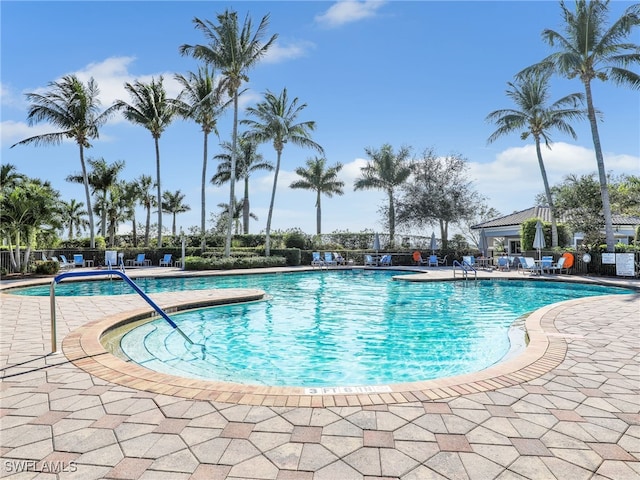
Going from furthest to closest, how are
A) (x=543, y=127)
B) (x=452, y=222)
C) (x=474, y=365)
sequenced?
1. (x=452, y=222)
2. (x=543, y=127)
3. (x=474, y=365)

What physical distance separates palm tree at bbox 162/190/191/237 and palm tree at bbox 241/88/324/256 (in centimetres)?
2549

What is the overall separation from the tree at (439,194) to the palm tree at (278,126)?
31.9ft

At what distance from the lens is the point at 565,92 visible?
20031 mm

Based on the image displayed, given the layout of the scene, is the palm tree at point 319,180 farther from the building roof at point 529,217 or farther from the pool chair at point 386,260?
the building roof at point 529,217

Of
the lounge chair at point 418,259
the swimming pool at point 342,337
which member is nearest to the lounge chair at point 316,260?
the lounge chair at point 418,259

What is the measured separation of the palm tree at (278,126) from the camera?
24.6 m

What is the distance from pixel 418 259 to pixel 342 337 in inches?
718

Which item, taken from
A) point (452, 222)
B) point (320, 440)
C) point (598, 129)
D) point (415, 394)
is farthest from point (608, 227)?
point (320, 440)

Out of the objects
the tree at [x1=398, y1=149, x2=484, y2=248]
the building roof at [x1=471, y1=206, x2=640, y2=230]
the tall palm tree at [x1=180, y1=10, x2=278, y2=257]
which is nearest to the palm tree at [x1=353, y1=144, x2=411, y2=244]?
the tree at [x1=398, y1=149, x2=484, y2=248]

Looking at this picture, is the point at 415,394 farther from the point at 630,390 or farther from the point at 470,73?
the point at 470,73

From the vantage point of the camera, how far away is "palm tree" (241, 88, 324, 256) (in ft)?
80.6

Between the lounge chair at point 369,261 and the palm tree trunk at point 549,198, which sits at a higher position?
the palm tree trunk at point 549,198

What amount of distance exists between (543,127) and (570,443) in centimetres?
2395

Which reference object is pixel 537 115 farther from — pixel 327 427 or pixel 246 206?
pixel 246 206
